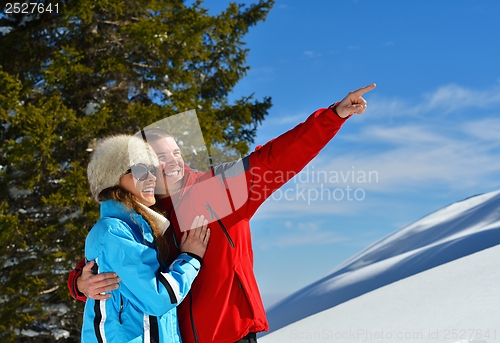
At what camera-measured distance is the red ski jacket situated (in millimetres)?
2137

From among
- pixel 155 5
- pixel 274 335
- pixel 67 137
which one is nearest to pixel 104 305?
pixel 274 335

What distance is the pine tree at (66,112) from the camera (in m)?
7.82

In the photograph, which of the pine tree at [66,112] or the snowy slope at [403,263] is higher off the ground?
the pine tree at [66,112]

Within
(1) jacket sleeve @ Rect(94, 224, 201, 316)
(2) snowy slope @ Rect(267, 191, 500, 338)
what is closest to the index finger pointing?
(1) jacket sleeve @ Rect(94, 224, 201, 316)

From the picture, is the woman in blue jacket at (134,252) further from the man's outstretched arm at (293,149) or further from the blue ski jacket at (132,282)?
the man's outstretched arm at (293,149)

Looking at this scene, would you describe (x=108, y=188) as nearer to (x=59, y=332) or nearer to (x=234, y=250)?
(x=234, y=250)

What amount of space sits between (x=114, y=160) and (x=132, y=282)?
0.54 metres

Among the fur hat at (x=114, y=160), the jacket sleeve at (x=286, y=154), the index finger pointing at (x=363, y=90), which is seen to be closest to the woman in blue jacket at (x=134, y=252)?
the fur hat at (x=114, y=160)

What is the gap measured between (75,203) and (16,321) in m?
2.11

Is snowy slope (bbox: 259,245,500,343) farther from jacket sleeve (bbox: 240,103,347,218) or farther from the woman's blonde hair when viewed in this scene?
the woman's blonde hair

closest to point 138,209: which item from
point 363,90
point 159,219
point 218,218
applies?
point 159,219

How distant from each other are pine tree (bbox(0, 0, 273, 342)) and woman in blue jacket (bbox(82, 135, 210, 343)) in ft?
18.9

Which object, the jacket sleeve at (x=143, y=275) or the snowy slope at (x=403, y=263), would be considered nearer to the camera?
the jacket sleeve at (x=143, y=275)

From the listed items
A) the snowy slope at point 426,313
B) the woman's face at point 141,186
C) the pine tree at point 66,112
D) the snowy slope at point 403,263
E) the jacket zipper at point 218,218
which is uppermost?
the pine tree at point 66,112
